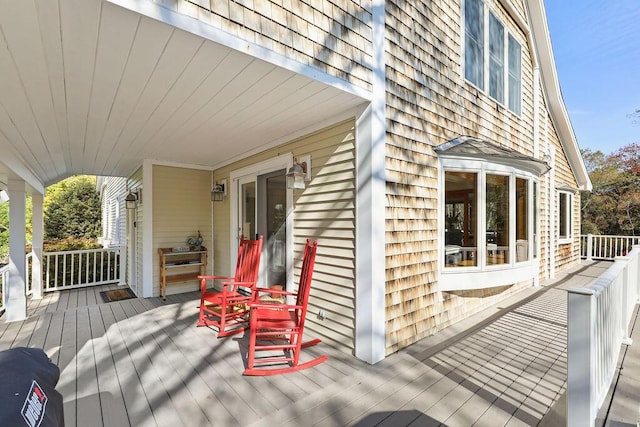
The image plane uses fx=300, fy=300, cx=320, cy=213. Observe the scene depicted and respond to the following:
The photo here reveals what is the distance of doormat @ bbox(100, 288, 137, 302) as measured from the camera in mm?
5435

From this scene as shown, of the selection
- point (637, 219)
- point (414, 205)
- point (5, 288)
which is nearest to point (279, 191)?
point (414, 205)

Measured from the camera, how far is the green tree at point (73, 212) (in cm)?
1354

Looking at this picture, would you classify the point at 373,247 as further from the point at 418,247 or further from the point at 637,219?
the point at 637,219

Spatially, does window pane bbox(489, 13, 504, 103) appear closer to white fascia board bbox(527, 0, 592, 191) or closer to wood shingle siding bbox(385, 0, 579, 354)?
wood shingle siding bbox(385, 0, 579, 354)

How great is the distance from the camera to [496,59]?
5.09 meters

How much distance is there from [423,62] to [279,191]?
8.16 ft

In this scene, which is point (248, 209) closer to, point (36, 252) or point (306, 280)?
point (306, 280)

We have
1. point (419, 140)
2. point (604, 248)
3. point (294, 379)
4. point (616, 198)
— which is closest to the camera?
point (294, 379)

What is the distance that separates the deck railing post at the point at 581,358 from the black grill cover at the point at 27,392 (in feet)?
7.86

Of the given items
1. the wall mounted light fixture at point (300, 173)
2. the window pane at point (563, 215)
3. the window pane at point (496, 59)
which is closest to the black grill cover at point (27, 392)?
the wall mounted light fixture at point (300, 173)

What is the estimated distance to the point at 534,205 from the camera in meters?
5.03

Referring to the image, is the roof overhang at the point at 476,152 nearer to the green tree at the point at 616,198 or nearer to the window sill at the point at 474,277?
the window sill at the point at 474,277

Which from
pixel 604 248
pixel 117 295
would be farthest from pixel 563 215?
pixel 117 295

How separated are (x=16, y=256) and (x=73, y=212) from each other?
12.0 metres
